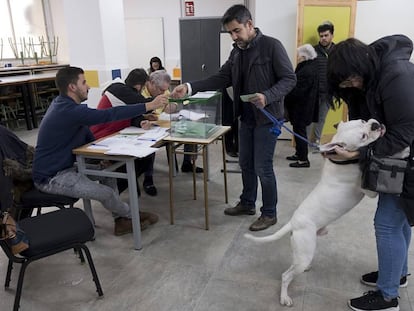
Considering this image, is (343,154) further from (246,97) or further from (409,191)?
(246,97)

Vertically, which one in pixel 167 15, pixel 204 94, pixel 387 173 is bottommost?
pixel 387 173

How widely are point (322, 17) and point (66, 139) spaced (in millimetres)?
3500

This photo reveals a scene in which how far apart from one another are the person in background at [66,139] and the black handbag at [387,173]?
1.59 metres

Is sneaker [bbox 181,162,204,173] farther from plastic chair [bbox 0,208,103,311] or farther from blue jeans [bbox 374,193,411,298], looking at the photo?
blue jeans [bbox 374,193,411,298]

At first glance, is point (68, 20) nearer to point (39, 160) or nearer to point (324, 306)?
point (39, 160)

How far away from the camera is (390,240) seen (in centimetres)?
173

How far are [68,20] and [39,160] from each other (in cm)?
226

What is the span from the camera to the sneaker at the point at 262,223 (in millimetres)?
2744

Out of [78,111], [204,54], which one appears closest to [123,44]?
[204,54]

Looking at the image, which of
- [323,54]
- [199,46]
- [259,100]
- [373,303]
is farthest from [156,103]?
[199,46]

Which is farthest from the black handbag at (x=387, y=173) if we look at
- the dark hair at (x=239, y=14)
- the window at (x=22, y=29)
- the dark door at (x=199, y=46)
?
the window at (x=22, y=29)

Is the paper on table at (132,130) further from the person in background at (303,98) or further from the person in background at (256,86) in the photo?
the person in background at (303,98)

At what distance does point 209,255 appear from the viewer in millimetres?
2461

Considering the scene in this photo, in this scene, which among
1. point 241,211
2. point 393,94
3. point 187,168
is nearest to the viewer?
point 393,94
